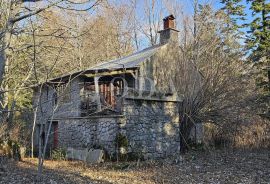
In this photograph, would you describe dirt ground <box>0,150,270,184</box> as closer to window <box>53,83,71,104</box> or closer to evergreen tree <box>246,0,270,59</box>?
window <box>53,83,71,104</box>

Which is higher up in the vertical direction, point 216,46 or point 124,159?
point 216,46

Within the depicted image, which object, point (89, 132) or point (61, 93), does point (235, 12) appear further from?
point (61, 93)

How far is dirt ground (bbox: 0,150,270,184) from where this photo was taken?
27.7 ft

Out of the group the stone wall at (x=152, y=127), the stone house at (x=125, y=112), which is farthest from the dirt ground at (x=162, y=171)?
the stone house at (x=125, y=112)

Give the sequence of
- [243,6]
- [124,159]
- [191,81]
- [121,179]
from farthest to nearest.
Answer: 1. [243,6]
2. [191,81]
3. [124,159]
4. [121,179]

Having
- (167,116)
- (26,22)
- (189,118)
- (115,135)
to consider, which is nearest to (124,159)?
(115,135)

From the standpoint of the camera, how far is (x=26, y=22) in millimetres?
10750

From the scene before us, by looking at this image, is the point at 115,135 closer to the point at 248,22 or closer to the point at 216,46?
the point at 216,46

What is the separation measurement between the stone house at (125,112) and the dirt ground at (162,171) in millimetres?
991

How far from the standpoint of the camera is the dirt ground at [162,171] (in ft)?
27.7

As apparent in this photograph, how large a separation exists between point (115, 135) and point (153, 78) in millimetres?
5631

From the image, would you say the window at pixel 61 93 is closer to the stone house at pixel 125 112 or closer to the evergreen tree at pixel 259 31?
the stone house at pixel 125 112

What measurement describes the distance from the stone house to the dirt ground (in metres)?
0.99

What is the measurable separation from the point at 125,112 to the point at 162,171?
2.93 meters
